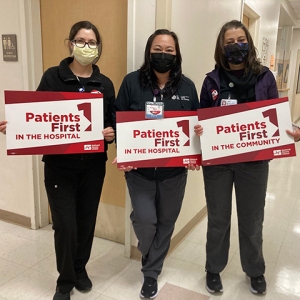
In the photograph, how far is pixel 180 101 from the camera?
1.75 m

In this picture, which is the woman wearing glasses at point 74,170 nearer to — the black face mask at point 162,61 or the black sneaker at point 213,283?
the black face mask at point 162,61

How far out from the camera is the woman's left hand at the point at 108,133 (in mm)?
1698

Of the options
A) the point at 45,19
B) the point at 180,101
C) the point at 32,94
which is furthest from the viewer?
the point at 45,19

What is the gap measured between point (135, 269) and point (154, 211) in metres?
0.63

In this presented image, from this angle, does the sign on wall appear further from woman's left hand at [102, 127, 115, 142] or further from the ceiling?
the ceiling

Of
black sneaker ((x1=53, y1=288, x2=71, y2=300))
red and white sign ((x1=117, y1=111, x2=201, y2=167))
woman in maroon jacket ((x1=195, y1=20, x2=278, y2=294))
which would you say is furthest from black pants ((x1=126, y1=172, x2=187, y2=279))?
black sneaker ((x1=53, y1=288, x2=71, y2=300))

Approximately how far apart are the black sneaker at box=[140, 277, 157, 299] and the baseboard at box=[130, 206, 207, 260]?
38 centimetres

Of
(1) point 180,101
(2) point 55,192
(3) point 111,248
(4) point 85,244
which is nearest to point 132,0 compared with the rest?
(1) point 180,101

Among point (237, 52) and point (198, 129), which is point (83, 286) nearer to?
point (198, 129)

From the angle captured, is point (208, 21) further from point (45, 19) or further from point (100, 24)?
point (45, 19)

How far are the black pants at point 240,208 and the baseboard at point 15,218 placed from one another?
163 centimetres

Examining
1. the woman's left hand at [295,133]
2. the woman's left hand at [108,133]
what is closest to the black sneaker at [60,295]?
the woman's left hand at [108,133]

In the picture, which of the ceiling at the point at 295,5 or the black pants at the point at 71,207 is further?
the ceiling at the point at 295,5

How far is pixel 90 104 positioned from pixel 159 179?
571mm
